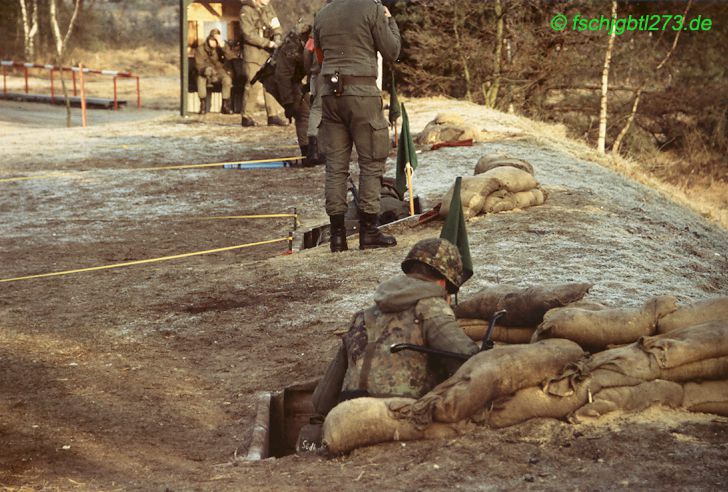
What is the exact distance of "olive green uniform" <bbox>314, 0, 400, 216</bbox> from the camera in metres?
9.01

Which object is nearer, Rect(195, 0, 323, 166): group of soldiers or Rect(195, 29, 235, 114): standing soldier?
Rect(195, 0, 323, 166): group of soldiers

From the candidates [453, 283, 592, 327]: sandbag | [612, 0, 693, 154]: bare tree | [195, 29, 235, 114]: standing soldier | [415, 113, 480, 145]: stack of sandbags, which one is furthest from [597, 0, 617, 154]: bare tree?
[453, 283, 592, 327]: sandbag

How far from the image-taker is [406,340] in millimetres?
5156

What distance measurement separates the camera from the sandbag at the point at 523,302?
19.2ft

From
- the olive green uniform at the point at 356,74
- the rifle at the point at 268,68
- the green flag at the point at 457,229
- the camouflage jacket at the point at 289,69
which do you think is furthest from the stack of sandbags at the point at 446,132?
the green flag at the point at 457,229

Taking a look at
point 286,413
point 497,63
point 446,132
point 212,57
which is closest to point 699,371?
point 286,413

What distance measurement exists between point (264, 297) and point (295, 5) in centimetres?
2666

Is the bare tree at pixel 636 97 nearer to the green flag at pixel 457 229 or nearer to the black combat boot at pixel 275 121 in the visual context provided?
the black combat boot at pixel 275 121

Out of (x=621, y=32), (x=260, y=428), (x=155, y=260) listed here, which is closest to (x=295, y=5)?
(x=621, y=32)

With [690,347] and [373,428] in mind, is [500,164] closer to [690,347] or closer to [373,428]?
[690,347]

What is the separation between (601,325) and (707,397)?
65 cm

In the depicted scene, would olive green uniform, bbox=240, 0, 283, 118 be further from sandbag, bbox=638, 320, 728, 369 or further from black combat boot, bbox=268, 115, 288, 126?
sandbag, bbox=638, 320, 728, 369

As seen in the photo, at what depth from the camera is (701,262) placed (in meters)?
9.88

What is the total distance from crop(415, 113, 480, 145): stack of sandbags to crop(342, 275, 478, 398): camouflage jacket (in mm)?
10969
